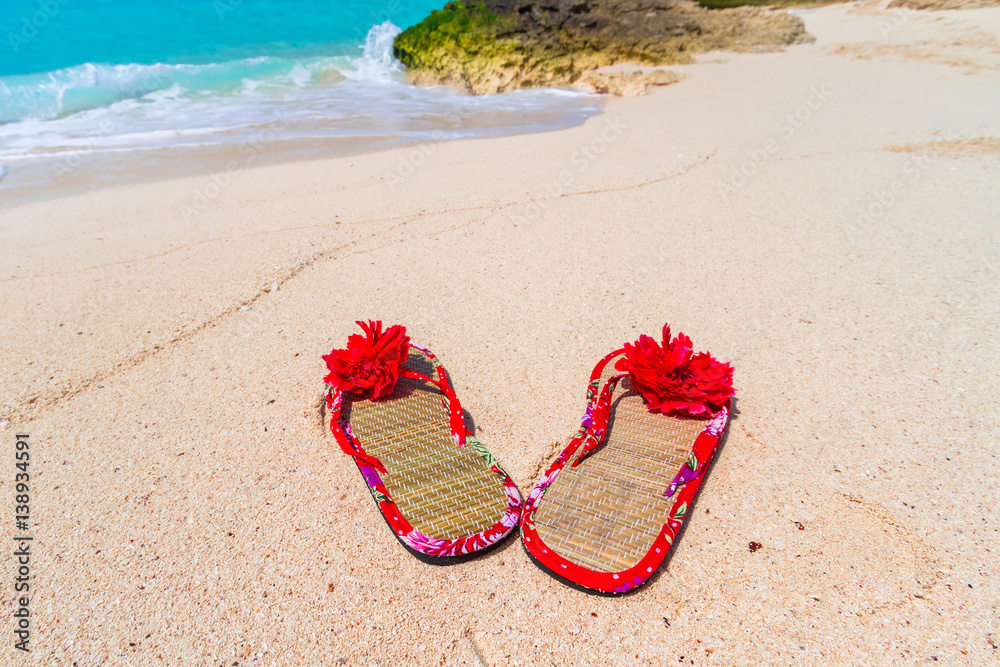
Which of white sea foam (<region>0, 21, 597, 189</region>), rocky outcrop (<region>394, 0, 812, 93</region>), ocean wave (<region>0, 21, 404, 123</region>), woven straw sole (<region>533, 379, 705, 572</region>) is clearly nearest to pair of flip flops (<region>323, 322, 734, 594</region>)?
woven straw sole (<region>533, 379, 705, 572</region>)

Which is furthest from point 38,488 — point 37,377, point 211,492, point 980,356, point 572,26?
point 572,26

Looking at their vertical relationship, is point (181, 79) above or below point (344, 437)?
above

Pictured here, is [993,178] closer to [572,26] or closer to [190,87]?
[572,26]

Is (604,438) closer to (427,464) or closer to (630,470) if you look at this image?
(630,470)

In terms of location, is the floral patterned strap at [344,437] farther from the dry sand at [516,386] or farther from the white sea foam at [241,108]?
the white sea foam at [241,108]

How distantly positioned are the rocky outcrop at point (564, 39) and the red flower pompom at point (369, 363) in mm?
7052

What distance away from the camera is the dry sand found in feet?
4.57

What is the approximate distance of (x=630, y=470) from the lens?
1.73 meters

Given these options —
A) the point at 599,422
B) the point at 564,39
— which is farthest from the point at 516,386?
the point at 564,39

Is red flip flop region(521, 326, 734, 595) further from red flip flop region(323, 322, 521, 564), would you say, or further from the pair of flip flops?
red flip flop region(323, 322, 521, 564)

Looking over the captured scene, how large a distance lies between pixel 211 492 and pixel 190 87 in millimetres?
10773

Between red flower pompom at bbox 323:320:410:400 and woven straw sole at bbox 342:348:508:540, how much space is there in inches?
2.6

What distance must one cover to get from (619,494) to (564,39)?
8913 millimetres

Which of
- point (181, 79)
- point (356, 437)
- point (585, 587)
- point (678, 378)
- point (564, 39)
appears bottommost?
point (585, 587)
